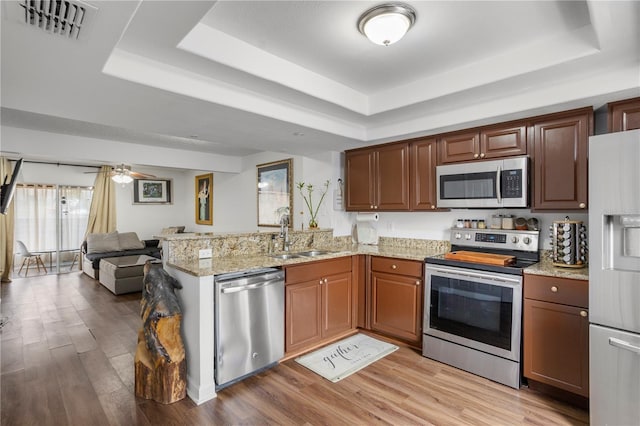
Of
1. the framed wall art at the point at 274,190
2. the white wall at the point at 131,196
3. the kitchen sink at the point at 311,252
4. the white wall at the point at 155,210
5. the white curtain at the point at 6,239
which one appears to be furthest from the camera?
the white wall at the point at 155,210

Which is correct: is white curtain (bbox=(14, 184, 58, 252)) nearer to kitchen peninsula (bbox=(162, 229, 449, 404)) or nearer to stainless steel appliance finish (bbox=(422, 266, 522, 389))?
kitchen peninsula (bbox=(162, 229, 449, 404))

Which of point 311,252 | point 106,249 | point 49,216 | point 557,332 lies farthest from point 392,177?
point 49,216

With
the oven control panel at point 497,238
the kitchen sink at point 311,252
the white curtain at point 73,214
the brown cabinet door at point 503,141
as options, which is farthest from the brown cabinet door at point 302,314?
the white curtain at point 73,214

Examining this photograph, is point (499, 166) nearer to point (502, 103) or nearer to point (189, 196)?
point (502, 103)

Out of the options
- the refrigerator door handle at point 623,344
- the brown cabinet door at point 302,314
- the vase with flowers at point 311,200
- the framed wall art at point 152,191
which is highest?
the framed wall art at point 152,191

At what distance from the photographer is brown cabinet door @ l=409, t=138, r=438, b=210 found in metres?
3.29

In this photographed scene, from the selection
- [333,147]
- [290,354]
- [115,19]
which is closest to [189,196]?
[333,147]

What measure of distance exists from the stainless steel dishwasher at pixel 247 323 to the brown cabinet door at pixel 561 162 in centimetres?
223

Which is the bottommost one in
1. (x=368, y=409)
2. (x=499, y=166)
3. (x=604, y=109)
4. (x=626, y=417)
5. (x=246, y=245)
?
(x=368, y=409)

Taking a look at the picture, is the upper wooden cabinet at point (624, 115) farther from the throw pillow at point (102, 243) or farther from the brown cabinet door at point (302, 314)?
the throw pillow at point (102, 243)

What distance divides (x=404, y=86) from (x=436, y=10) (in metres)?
1.01

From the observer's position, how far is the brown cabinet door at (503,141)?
2723mm

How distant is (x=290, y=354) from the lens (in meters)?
2.95

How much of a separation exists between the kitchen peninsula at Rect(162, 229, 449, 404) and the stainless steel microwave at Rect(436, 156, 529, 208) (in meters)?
0.66
